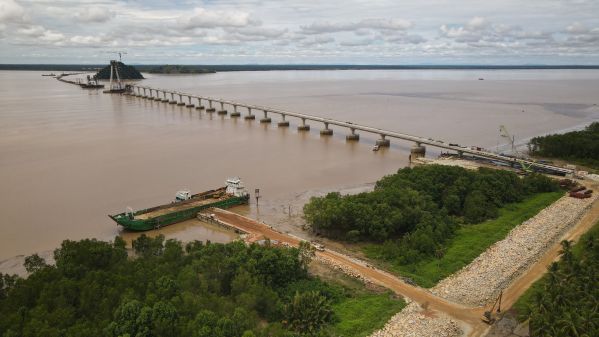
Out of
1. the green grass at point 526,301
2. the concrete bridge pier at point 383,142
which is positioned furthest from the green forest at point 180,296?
the concrete bridge pier at point 383,142

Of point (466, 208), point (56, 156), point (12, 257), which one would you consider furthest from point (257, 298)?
point (56, 156)

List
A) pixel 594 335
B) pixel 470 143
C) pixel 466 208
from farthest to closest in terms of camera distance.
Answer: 1. pixel 470 143
2. pixel 466 208
3. pixel 594 335

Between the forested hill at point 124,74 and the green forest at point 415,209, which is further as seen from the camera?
the forested hill at point 124,74

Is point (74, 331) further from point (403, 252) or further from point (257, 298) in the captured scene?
point (403, 252)

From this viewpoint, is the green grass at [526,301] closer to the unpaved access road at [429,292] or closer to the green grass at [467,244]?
the unpaved access road at [429,292]

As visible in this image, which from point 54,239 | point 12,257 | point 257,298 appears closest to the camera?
point 257,298

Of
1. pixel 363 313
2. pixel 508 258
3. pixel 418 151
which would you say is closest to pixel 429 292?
pixel 363 313

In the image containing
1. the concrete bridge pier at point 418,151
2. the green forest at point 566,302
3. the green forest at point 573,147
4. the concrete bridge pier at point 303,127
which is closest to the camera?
the green forest at point 566,302
